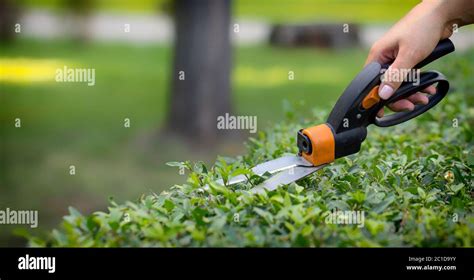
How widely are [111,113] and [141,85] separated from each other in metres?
1.62

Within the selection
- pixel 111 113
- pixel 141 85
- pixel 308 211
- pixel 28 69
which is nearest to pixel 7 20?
pixel 28 69

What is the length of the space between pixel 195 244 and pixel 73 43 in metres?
12.1

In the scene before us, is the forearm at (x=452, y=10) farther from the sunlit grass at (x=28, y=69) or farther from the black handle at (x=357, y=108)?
the sunlit grass at (x=28, y=69)

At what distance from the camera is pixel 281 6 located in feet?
61.3

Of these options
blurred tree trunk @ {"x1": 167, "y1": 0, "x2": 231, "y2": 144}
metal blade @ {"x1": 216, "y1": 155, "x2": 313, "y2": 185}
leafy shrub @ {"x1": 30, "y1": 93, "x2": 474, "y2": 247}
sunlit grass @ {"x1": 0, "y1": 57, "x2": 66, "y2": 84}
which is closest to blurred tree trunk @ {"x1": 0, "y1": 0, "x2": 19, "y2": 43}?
sunlit grass @ {"x1": 0, "y1": 57, "x2": 66, "y2": 84}

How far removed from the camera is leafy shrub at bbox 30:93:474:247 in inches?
85.8

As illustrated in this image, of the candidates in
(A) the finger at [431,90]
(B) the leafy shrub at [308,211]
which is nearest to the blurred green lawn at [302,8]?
(A) the finger at [431,90]

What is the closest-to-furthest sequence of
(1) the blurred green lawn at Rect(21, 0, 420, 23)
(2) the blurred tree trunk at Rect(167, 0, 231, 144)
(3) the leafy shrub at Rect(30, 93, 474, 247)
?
(3) the leafy shrub at Rect(30, 93, 474, 247) < (2) the blurred tree trunk at Rect(167, 0, 231, 144) < (1) the blurred green lawn at Rect(21, 0, 420, 23)

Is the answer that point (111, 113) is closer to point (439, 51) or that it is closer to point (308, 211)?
point (439, 51)

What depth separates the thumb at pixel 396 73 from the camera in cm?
275

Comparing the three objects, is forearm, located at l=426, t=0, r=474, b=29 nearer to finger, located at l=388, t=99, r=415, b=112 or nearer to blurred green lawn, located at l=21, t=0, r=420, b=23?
finger, located at l=388, t=99, r=415, b=112

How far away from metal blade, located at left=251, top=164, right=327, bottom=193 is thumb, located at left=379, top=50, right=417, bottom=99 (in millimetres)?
414

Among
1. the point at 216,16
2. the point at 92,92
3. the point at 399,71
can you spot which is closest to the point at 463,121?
the point at 399,71

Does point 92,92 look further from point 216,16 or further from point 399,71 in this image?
point 399,71
